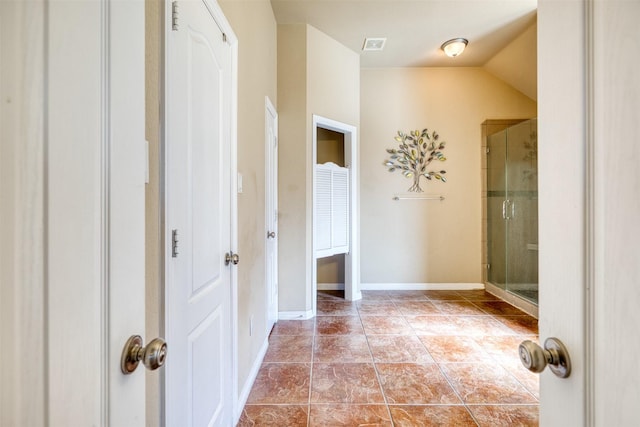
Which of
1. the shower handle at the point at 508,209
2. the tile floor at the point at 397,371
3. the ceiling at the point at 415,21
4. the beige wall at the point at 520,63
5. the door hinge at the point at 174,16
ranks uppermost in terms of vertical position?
the ceiling at the point at 415,21

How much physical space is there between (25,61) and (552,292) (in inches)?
32.7

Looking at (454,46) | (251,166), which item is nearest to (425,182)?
(454,46)

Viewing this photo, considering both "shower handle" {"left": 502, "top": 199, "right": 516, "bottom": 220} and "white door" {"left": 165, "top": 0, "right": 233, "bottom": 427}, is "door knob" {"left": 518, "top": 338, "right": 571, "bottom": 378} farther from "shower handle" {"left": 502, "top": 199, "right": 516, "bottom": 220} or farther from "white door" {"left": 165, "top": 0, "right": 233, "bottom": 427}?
"shower handle" {"left": 502, "top": 199, "right": 516, "bottom": 220}

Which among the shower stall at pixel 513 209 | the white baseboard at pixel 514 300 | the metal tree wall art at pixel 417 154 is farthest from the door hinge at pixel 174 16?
the white baseboard at pixel 514 300

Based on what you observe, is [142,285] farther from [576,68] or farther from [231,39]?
[231,39]

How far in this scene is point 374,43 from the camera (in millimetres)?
3389

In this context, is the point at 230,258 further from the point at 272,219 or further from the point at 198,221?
the point at 272,219

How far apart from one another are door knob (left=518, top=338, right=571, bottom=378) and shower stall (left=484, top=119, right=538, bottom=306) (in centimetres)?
316

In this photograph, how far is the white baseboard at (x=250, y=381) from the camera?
160 centimetres

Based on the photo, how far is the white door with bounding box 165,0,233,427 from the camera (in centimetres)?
93

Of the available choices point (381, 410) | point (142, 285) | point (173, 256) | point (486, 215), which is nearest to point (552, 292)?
point (142, 285)

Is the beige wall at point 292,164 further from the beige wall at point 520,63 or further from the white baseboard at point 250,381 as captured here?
the beige wall at point 520,63

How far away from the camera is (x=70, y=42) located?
37cm

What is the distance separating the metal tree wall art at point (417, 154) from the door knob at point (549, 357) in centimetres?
367
